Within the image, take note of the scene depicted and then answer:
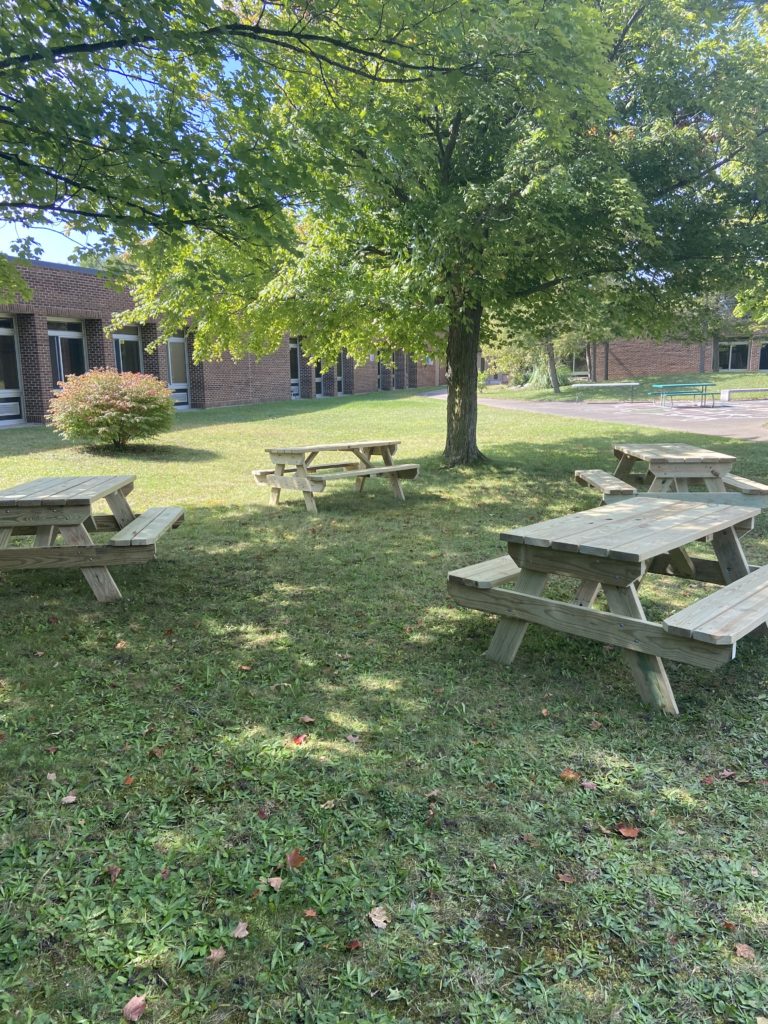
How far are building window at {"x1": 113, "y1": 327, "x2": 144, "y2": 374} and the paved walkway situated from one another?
13070 mm

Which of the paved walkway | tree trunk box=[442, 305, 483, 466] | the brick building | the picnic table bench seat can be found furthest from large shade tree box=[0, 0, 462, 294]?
the paved walkway

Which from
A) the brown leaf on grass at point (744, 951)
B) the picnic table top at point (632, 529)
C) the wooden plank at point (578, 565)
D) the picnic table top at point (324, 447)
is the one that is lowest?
the brown leaf on grass at point (744, 951)

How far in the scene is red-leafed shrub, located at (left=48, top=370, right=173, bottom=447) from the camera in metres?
13.2

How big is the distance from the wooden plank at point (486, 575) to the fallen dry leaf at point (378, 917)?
201 cm

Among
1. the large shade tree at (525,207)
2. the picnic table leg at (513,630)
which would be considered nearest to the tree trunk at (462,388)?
the large shade tree at (525,207)

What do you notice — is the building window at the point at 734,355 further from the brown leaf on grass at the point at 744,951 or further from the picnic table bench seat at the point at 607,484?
the brown leaf on grass at the point at 744,951

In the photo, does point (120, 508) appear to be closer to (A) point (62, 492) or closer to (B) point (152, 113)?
(A) point (62, 492)

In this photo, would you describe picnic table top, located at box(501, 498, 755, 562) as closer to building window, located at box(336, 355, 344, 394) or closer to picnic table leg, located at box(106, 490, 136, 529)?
picnic table leg, located at box(106, 490, 136, 529)

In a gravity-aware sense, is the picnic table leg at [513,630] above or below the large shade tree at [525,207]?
below

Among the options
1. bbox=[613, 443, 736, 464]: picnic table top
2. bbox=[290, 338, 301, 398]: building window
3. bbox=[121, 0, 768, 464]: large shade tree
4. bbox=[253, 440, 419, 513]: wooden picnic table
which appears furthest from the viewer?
bbox=[290, 338, 301, 398]: building window

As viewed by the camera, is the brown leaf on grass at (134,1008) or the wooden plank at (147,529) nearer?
the brown leaf on grass at (134,1008)

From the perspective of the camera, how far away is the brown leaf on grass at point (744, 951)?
2.06 m

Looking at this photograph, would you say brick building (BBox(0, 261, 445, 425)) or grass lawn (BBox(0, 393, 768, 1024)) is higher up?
brick building (BBox(0, 261, 445, 425))

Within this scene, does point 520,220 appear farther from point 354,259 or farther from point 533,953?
point 533,953
